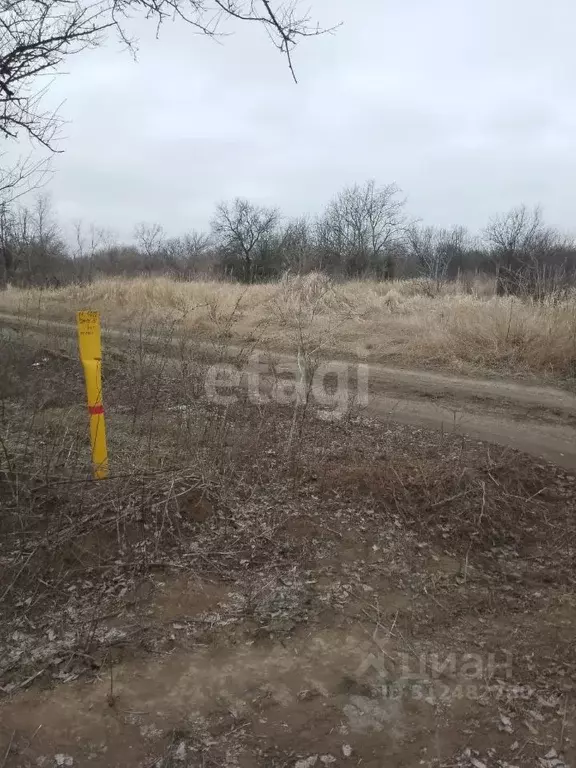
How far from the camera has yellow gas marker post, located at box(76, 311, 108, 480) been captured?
361 cm

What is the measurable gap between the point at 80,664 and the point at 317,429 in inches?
130

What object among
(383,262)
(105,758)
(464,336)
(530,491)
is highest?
(383,262)

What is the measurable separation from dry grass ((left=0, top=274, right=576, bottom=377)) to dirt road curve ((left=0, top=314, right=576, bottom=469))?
0.84 m

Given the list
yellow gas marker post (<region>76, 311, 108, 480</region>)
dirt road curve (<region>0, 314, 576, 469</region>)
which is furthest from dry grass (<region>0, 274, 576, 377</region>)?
yellow gas marker post (<region>76, 311, 108, 480</region>)

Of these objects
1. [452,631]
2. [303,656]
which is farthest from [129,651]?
[452,631]

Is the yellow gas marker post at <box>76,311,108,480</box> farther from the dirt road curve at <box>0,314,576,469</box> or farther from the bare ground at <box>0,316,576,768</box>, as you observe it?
the dirt road curve at <box>0,314,576,469</box>

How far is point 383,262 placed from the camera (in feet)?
116

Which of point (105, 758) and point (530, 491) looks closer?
point (105, 758)

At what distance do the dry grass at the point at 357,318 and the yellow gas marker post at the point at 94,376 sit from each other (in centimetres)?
198

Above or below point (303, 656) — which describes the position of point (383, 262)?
above

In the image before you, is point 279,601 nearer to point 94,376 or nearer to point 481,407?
point 94,376

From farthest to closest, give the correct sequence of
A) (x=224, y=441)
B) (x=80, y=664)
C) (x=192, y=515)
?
(x=224, y=441)
(x=192, y=515)
(x=80, y=664)

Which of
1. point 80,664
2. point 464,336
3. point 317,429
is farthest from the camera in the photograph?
point 464,336

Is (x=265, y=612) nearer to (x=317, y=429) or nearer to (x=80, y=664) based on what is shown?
(x=80, y=664)
